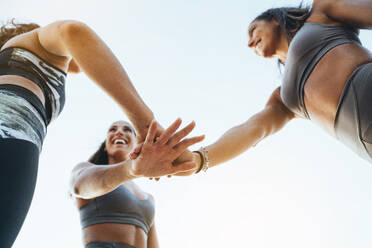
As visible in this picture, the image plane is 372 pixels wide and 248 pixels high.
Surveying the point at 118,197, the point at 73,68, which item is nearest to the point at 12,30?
the point at 73,68

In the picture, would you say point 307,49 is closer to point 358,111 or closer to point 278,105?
point 358,111

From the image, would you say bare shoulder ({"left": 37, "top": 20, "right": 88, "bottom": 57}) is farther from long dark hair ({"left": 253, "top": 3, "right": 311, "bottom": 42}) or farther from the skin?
long dark hair ({"left": 253, "top": 3, "right": 311, "bottom": 42})

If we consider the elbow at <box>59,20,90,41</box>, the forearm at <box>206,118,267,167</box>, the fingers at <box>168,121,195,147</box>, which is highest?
the elbow at <box>59,20,90,41</box>

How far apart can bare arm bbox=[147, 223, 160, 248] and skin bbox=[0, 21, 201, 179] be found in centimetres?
198

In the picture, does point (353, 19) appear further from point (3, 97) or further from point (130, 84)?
point (3, 97)

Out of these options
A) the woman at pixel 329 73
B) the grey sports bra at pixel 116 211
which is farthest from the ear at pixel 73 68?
the grey sports bra at pixel 116 211

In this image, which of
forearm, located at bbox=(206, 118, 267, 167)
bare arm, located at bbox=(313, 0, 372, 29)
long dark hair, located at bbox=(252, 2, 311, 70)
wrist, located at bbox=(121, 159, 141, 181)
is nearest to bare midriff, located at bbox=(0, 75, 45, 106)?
wrist, located at bbox=(121, 159, 141, 181)

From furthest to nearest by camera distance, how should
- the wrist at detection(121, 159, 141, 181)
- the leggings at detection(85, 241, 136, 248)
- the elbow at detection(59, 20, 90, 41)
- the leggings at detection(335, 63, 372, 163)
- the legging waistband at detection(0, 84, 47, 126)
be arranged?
1. the leggings at detection(85, 241, 136, 248)
2. the wrist at detection(121, 159, 141, 181)
3. the leggings at detection(335, 63, 372, 163)
4. the elbow at detection(59, 20, 90, 41)
5. the legging waistband at detection(0, 84, 47, 126)

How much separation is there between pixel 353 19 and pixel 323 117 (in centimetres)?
55

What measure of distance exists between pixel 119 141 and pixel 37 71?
2456 millimetres

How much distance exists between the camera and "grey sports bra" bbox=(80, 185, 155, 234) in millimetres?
2613

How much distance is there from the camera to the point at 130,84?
1302mm

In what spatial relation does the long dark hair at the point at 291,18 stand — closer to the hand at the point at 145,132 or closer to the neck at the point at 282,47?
the neck at the point at 282,47

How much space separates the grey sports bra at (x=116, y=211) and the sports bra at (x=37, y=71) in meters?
1.54
